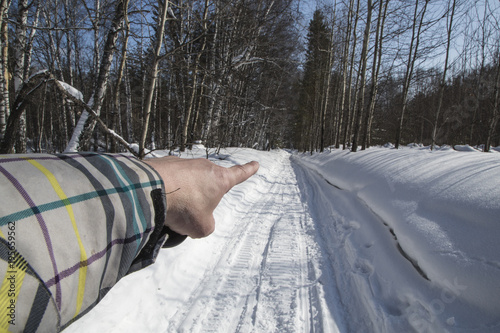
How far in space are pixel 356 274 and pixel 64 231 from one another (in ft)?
6.83

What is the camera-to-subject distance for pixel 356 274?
75.1 inches

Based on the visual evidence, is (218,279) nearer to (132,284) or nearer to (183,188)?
(132,284)

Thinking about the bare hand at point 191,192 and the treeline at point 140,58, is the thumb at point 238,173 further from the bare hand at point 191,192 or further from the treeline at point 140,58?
the treeline at point 140,58

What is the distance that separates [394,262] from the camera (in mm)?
1875

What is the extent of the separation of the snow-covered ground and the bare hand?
32.5 inches

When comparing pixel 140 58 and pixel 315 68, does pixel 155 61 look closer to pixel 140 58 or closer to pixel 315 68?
pixel 140 58

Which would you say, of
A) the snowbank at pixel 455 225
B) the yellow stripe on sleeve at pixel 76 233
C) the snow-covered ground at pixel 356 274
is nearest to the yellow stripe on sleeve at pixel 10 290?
the yellow stripe on sleeve at pixel 76 233

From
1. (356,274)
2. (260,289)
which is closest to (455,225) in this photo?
(356,274)

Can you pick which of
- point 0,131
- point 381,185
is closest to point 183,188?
point 381,185

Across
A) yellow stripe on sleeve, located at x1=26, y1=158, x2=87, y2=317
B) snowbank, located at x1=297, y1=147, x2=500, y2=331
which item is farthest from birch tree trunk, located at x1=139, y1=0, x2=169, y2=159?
snowbank, located at x1=297, y1=147, x2=500, y2=331

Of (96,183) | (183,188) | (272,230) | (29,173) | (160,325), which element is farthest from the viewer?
(272,230)

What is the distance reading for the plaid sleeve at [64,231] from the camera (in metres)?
0.43

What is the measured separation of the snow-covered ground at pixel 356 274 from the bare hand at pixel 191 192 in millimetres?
824

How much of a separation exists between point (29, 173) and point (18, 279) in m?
0.25
